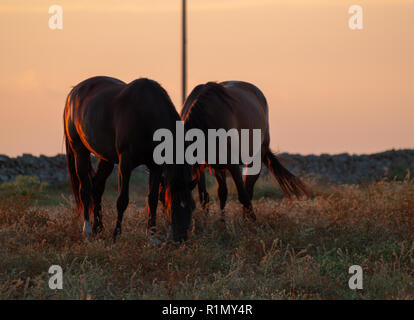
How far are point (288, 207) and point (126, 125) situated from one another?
334cm

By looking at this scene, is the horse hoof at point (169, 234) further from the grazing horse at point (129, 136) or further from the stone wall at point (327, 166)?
the stone wall at point (327, 166)

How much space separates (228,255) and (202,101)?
2.20m

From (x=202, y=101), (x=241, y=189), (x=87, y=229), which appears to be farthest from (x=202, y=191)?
(x=87, y=229)

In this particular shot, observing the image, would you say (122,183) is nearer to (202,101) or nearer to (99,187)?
(99,187)

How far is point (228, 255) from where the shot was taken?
19.9 ft

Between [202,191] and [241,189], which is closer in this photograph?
[241,189]

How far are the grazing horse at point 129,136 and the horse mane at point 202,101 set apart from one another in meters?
0.40

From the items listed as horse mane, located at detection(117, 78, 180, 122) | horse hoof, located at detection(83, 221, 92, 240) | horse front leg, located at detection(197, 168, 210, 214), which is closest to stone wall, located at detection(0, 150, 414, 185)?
horse front leg, located at detection(197, 168, 210, 214)

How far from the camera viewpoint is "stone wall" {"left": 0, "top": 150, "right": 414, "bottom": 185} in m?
16.8

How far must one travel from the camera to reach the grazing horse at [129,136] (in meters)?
6.02

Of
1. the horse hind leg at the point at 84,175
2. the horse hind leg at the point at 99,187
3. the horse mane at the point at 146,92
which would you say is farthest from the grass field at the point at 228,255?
the horse mane at the point at 146,92

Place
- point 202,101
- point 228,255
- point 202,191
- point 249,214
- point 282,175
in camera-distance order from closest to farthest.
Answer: point 228,255 < point 202,101 < point 249,214 < point 202,191 < point 282,175

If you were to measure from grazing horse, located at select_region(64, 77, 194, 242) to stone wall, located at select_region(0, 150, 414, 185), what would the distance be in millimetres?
9425

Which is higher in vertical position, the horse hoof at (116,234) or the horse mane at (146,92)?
the horse mane at (146,92)
